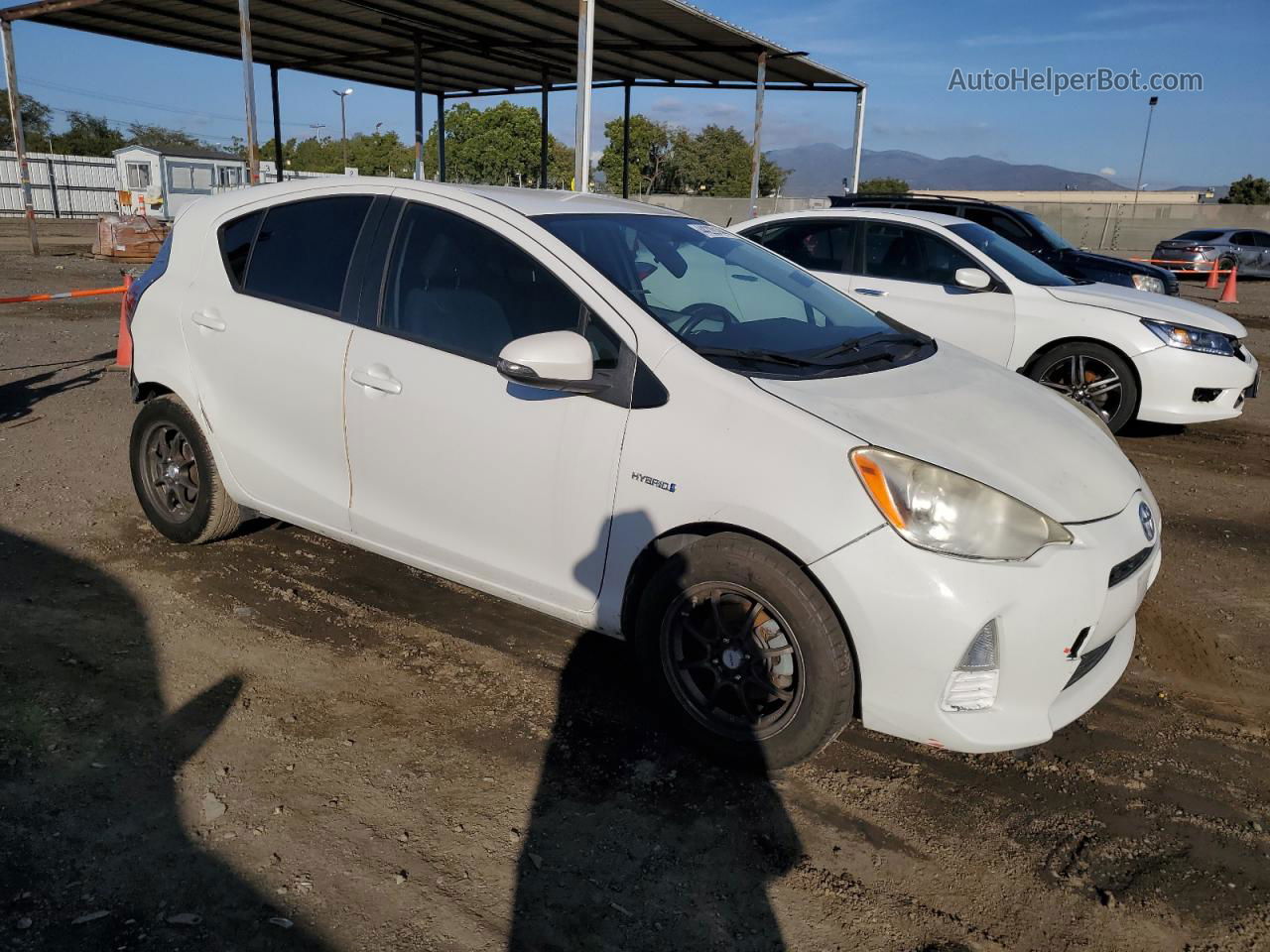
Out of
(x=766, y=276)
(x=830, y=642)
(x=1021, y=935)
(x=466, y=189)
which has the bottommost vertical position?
(x=1021, y=935)

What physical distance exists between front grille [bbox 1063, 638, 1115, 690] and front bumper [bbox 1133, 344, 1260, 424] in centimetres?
488

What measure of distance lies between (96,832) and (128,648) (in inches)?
47.9

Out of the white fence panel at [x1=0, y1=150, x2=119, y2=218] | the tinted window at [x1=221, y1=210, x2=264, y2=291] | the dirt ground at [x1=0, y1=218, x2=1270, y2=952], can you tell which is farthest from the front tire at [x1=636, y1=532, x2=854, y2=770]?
the white fence panel at [x1=0, y1=150, x2=119, y2=218]

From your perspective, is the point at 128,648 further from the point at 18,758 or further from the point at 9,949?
the point at 9,949

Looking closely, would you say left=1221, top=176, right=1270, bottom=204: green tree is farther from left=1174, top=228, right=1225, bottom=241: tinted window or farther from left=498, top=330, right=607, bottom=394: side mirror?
left=498, top=330, right=607, bottom=394: side mirror

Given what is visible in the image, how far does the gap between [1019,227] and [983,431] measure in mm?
8929

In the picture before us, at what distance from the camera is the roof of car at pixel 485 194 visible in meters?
3.67

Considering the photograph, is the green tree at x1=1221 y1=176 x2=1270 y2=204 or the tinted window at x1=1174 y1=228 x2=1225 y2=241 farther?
the green tree at x1=1221 y1=176 x2=1270 y2=204

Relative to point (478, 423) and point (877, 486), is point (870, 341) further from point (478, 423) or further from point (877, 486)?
point (478, 423)

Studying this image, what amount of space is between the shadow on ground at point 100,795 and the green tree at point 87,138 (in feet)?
254

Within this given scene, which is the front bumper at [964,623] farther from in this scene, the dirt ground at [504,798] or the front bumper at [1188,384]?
the front bumper at [1188,384]

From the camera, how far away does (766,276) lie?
13.0 feet

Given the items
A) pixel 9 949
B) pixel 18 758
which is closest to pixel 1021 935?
pixel 9 949

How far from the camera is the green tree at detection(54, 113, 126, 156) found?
230 feet
